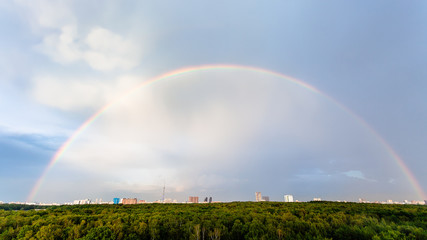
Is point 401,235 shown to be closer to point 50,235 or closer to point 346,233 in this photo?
point 346,233

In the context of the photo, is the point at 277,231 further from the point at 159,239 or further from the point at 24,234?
the point at 24,234

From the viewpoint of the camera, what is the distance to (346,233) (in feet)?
72.9

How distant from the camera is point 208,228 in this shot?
2666 cm

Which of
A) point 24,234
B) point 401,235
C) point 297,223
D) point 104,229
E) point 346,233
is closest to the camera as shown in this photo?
point 401,235

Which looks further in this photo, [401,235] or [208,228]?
[208,228]

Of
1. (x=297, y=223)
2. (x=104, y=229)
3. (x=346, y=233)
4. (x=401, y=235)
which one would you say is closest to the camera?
(x=401, y=235)

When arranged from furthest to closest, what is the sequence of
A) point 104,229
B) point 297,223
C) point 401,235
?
1. point 297,223
2. point 104,229
3. point 401,235

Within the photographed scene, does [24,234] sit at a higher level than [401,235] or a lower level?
lower

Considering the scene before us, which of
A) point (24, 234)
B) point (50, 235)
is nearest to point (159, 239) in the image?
point (50, 235)

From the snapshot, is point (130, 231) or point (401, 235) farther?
point (130, 231)

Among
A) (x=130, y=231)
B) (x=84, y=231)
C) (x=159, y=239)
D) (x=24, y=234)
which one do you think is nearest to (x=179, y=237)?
(x=159, y=239)

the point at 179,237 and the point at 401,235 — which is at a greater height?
the point at 401,235

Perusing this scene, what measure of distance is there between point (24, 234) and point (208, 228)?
1021 inches

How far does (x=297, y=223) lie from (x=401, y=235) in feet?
33.4
